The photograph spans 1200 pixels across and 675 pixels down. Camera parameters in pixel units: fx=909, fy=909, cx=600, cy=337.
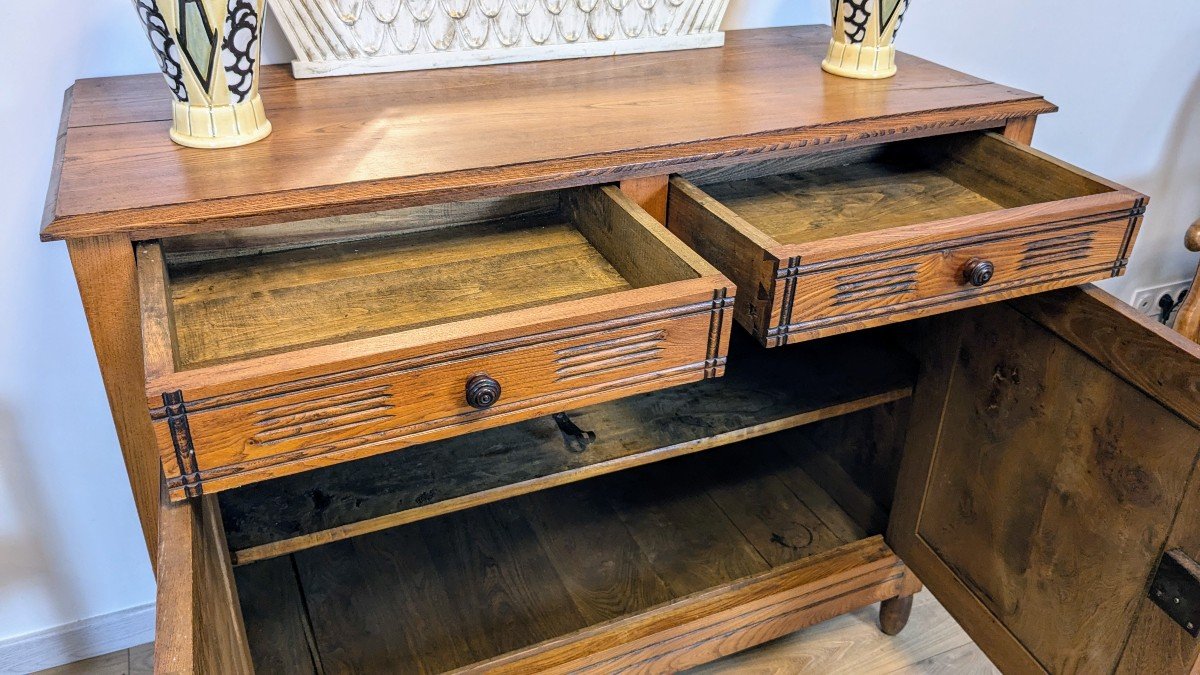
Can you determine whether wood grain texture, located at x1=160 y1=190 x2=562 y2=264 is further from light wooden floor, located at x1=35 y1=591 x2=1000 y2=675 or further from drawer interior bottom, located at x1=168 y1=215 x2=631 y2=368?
light wooden floor, located at x1=35 y1=591 x2=1000 y2=675

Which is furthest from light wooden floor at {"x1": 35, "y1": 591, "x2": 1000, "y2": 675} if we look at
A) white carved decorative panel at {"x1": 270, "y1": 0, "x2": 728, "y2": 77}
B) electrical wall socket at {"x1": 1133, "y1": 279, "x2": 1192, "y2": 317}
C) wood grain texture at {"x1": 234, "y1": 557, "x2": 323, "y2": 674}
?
electrical wall socket at {"x1": 1133, "y1": 279, "x2": 1192, "y2": 317}

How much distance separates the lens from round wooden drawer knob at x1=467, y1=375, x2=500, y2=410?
0.71 m

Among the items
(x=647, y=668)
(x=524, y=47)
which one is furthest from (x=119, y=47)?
(x=647, y=668)

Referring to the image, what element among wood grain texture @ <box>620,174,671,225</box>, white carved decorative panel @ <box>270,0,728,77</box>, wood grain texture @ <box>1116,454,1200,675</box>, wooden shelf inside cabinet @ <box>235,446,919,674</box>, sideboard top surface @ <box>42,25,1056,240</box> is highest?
white carved decorative panel @ <box>270,0,728,77</box>

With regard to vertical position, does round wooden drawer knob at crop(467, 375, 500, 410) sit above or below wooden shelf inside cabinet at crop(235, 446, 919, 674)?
above

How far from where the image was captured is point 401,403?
70 centimetres

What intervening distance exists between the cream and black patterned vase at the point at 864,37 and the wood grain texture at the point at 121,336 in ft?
2.69

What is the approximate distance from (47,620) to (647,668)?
2.82 ft

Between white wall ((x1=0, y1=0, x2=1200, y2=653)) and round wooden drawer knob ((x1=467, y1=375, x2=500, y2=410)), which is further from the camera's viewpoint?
white wall ((x1=0, y1=0, x2=1200, y2=653))

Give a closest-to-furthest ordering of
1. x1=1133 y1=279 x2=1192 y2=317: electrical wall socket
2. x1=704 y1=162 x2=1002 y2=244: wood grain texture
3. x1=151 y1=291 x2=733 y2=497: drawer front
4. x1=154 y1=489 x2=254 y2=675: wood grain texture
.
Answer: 1. x1=154 y1=489 x2=254 y2=675: wood grain texture
2. x1=151 y1=291 x2=733 y2=497: drawer front
3. x1=704 y1=162 x2=1002 y2=244: wood grain texture
4. x1=1133 y1=279 x2=1192 y2=317: electrical wall socket

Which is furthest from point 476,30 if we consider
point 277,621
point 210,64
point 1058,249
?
point 277,621

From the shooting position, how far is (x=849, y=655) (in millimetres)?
1354

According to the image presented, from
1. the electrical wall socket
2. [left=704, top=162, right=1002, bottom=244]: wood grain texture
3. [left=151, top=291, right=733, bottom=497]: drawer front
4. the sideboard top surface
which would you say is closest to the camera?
[left=151, top=291, right=733, bottom=497]: drawer front

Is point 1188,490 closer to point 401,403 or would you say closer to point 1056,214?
point 1056,214
